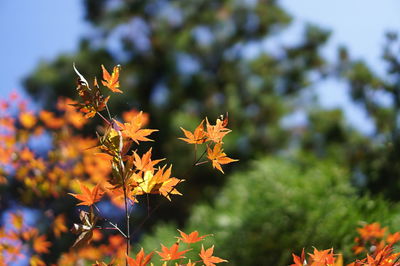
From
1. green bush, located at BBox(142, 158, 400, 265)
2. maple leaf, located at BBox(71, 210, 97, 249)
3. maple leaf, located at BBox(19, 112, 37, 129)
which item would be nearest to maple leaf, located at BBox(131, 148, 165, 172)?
maple leaf, located at BBox(71, 210, 97, 249)

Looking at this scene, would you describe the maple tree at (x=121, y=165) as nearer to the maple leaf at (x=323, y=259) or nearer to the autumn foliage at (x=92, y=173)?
the autumn foliage at (x=92, y=173)

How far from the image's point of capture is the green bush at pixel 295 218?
216 centimetres

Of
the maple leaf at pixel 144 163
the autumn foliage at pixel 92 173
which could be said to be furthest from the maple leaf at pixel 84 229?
the maple leaf at pixel 144 163

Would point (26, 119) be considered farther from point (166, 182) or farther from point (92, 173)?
point (166, 182)

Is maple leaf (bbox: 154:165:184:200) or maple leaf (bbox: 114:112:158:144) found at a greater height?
maple leaf (bbox: 114:112:158:144)

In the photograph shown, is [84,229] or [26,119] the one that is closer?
[84,229]

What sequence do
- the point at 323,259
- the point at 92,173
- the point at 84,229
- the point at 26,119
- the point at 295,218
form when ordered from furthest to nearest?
1. the point at 92,173
2. the point at 26,119
3. the point at 295,218
4. the point at 323,259
5. the point at 84,229

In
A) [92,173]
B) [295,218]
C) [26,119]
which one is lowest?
[295,218]

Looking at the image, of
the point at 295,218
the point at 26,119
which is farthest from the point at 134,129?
the point at 26,119

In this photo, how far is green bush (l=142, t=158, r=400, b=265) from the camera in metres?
2.16

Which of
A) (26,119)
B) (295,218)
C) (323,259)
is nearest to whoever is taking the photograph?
(323,259)

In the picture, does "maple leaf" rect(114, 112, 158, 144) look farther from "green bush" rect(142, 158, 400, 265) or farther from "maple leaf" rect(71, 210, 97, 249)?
"green bush" rect(142, 158, 400, 265)

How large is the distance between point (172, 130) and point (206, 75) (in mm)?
2027

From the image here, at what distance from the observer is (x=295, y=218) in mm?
2504
